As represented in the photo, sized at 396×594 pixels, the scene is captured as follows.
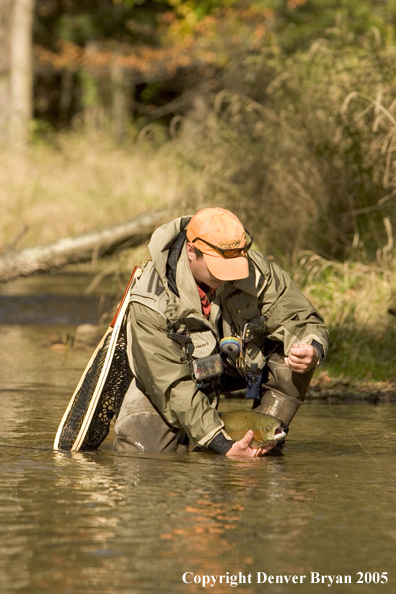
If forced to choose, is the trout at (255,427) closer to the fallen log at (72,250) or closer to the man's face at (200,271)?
the man's face at (200,271)

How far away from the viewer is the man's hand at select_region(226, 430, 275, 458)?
4820 mm

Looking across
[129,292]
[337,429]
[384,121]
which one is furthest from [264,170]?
[129,292]

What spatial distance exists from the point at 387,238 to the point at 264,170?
4.05 ft

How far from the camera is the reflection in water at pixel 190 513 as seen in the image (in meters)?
3.36

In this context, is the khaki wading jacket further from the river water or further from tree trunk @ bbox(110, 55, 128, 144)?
tree trunk @ bbox(110, 55, 128, 144)

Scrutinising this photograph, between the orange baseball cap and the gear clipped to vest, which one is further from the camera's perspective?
the gear clipped to vest

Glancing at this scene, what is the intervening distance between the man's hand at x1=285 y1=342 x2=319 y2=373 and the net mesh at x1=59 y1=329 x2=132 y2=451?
84 centimetres

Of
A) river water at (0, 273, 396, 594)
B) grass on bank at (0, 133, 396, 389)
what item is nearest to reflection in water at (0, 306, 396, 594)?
river water at (0, 273, 396, 594)

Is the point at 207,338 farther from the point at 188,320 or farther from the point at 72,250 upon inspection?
the point at 72,250

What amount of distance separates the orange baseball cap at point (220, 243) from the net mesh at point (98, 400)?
2.30ft

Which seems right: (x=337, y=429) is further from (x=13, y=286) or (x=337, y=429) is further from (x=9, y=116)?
(x=9, y=116)

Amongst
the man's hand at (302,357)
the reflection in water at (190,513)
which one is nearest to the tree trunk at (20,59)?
the reflection in water at (190,513)

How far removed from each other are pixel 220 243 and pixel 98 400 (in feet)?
3.31

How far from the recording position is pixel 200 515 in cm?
399
